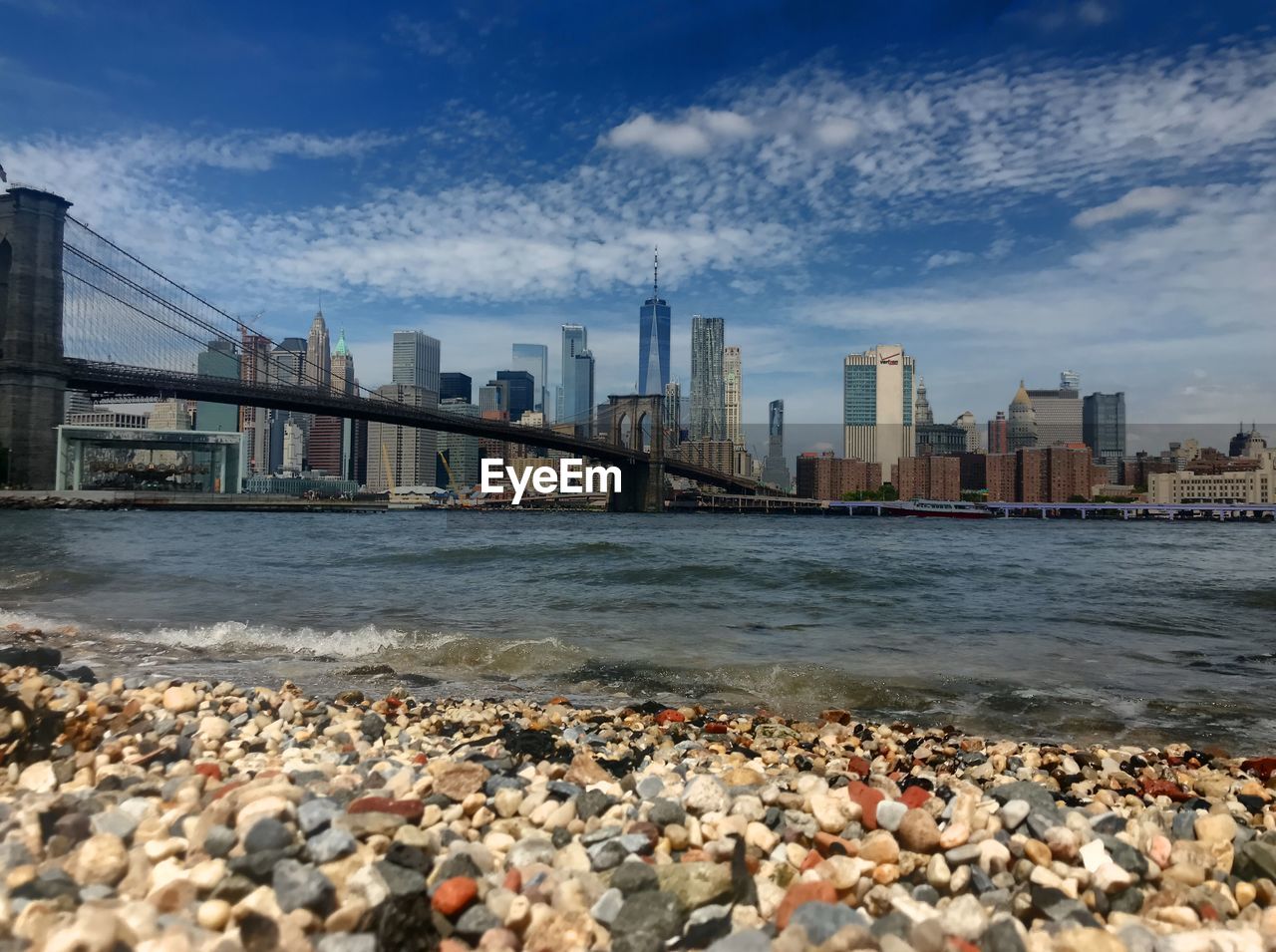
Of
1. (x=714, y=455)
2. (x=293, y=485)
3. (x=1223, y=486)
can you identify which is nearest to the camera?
(x=1223, y=486)

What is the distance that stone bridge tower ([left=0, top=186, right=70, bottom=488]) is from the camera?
4434 centimetres

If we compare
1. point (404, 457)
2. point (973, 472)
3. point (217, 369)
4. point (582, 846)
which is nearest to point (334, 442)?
point (404, 457)

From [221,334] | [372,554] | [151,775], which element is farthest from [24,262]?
[151,775]

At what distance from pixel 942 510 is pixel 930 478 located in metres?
31.8

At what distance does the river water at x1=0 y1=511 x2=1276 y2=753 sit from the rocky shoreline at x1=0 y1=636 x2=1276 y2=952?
1.80 metres

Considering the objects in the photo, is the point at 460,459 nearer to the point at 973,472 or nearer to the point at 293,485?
the point at 293,485

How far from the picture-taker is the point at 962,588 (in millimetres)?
13234

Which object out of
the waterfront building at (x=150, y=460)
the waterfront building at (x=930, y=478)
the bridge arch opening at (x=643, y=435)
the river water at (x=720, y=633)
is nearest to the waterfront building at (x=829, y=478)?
the waterfront building at (x=930, y=478)

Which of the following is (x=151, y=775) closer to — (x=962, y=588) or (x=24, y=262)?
(x=962, y=588)

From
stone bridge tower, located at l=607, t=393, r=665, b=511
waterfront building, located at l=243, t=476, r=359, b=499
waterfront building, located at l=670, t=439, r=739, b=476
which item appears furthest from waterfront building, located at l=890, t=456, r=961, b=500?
waterfront building, located at l=243, t=476, r=359, b=499

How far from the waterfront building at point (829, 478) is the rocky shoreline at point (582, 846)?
106240 mm

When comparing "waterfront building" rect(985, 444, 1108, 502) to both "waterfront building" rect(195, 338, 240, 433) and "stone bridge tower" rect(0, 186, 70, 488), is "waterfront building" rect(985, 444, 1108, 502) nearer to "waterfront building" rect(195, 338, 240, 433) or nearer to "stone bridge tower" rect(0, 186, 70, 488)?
"waterfront building" rect(195, 338, 240, 433)

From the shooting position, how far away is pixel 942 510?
81562 mm

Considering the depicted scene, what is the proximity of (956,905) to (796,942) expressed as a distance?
1.54 feet
